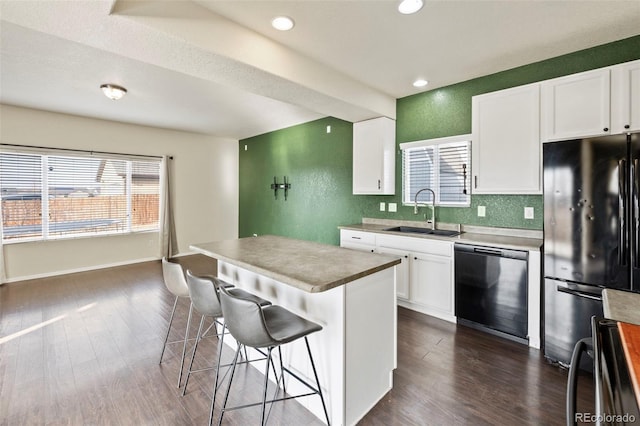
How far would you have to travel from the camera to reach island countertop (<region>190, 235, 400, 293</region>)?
1604 mm

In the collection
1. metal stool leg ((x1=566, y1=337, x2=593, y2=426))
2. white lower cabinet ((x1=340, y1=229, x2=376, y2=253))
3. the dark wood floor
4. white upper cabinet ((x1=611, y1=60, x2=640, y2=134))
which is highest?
white upper cabinet ((x1=611, y1=60, x2=640, y2=134))

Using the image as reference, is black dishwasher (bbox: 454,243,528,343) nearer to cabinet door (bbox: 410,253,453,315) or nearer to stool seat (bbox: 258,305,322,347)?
cabinet door (bbox: 410,253,453,315)

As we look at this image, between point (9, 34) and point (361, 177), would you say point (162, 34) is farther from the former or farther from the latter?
point (361, 177)

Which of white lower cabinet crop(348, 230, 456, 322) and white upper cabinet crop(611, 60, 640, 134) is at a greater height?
white upper cabinet crop(611, 60, 640, 134)

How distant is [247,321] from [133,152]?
550 centimetres

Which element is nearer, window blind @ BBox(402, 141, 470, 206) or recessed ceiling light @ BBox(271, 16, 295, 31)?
recessed ceiling light @ BBox(271, 16, 295, 31)

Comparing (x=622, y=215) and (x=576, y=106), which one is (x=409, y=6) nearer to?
(x=576, y=106)

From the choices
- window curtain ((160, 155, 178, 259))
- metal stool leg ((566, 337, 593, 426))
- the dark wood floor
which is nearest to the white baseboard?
window curtain ((160, 155, 178, 259))

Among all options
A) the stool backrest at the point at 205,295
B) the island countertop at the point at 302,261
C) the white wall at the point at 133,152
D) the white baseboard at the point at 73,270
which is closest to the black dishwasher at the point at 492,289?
the island countertop at the point at 302,261

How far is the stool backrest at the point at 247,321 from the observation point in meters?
1.51

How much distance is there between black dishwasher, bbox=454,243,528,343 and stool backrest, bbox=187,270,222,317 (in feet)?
7.82

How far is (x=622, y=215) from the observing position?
2.06 metres

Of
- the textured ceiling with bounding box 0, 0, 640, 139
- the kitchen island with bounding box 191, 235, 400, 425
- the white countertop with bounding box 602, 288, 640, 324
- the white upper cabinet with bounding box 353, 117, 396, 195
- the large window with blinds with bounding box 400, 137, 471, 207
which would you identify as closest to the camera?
the white countertop with bounding box 602, 288, 640, 324

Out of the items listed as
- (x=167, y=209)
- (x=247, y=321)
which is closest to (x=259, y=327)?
(x=247, y=321)
